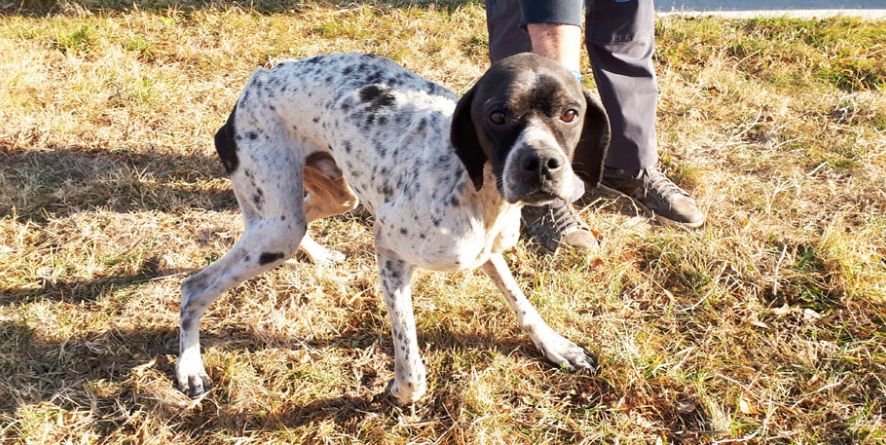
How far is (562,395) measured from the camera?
3.00 meters

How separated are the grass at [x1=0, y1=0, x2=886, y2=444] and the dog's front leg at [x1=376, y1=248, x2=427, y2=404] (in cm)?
23

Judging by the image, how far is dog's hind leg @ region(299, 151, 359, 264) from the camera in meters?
3.19

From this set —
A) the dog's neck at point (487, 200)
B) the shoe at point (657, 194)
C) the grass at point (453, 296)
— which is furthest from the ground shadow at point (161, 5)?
the dog's neck at point (487, 200)

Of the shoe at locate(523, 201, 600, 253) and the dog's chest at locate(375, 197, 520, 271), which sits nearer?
the dog's chest at locate(375, 197, 520, 271)

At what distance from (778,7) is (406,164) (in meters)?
5.68

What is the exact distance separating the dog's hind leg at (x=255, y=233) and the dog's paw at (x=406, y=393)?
0.78 metres

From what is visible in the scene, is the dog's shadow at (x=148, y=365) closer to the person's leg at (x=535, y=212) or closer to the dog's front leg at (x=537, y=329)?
the dog's front leg at (x=537, y=329)

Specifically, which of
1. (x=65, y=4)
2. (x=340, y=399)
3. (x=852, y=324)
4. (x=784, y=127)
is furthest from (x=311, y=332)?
(x=65, y=4)

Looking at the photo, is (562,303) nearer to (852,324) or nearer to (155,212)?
(852,324)

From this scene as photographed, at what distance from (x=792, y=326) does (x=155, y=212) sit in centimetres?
364

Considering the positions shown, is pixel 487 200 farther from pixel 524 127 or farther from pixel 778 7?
pixel 778 7

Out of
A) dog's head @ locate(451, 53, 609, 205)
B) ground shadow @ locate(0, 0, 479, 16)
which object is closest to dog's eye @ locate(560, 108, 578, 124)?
dog's head @ locate(451, 53, 609, 205)

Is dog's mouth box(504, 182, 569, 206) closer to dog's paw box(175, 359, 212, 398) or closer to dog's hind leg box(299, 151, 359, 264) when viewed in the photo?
dog's hind leg box(299, 151, 359, 264)

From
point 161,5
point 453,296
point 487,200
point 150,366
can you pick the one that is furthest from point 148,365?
point 161,5
